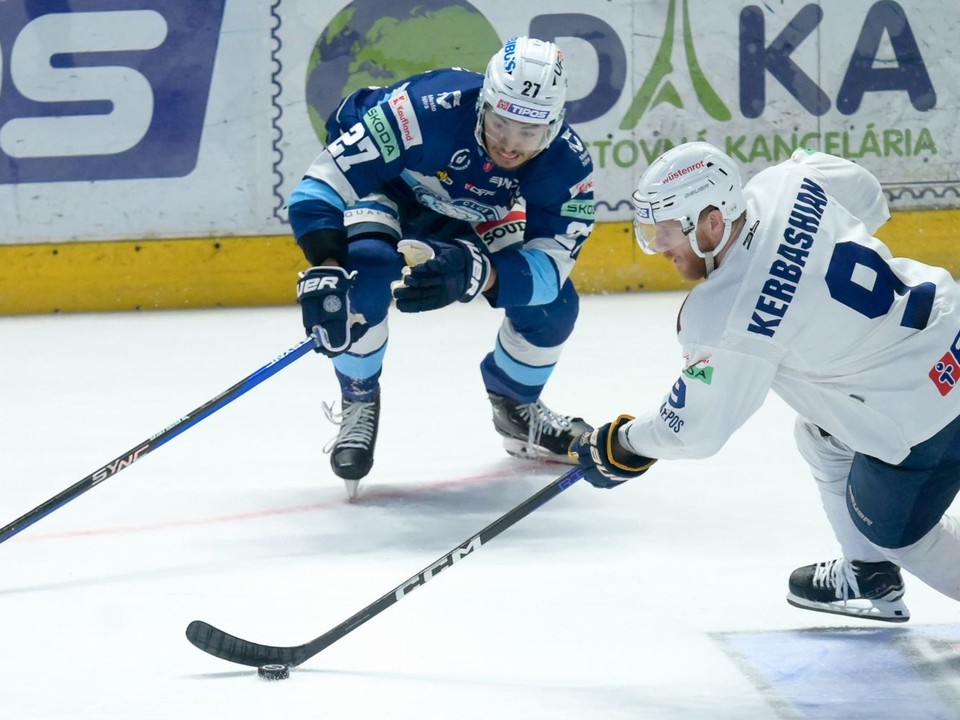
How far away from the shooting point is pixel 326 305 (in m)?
2.89

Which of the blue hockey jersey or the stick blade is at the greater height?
the blue hockey jersey

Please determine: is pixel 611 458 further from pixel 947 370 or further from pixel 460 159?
pixel 460 159

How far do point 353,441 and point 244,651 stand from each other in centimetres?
112

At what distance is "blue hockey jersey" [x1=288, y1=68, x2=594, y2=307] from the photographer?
3.12m

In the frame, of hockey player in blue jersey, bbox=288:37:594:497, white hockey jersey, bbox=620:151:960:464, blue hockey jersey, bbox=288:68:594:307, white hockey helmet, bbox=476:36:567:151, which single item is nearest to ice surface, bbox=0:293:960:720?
hockey player in blue jersey, bbox=288:37:594:497

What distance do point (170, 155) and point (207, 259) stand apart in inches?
18.9

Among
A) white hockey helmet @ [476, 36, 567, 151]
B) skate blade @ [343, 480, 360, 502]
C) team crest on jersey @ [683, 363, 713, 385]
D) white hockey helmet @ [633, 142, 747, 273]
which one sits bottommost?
skate blade @ [343, 480, 360, 502]

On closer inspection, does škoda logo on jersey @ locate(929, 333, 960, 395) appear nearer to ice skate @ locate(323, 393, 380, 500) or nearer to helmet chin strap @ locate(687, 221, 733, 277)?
helmet chin strap @ locate(687, 221, 733, 277)

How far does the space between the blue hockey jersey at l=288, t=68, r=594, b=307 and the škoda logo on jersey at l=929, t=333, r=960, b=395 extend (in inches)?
47.7

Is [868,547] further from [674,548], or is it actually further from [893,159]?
[893,159]

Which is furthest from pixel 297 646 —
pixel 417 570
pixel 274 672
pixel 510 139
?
pixel 510 139

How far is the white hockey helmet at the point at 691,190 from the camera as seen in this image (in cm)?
203

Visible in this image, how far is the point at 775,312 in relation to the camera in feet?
6.48

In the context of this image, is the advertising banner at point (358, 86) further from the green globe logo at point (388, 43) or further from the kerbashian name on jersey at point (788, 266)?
the kerbashian name on jersey at point (788, 266)
